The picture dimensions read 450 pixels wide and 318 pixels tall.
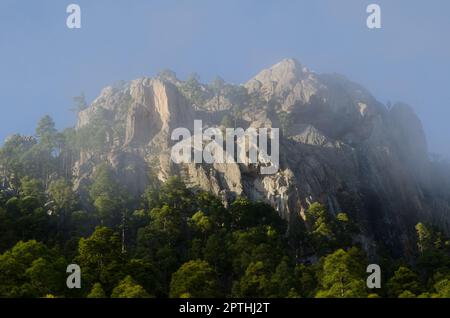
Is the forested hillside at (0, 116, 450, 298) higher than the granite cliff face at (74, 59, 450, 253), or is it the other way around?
the granite cliff face at (74, 59, 450, 253)

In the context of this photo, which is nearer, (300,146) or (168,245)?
(168,245)

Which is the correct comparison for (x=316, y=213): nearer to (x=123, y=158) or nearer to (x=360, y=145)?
(x=123, y=158)

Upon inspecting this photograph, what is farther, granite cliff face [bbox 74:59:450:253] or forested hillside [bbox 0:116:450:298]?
granite cliff face [bbox 74:59:450:253]

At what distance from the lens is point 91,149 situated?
334ft

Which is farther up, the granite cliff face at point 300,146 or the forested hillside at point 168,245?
the granite cliff face at point 300,146

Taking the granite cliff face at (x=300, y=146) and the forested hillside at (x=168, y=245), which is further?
the granite cliff face at (x=300, y=146)

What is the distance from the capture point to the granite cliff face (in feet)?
292

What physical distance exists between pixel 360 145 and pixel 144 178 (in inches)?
1703

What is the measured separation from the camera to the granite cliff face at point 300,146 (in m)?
89.0

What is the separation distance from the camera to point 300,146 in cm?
10144

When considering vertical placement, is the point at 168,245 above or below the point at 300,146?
below
